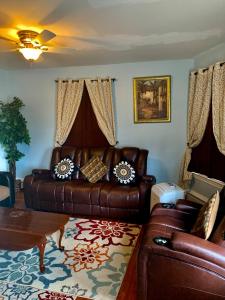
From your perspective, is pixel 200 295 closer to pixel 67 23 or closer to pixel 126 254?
pixel 126 254

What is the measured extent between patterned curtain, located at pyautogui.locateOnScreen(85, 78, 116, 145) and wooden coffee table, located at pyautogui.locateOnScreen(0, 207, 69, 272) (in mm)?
2201

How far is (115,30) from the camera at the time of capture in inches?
107

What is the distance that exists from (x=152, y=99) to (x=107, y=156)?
1358mm

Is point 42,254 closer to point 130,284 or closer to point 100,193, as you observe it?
point 130,284

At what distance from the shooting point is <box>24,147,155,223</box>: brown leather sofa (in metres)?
3.50

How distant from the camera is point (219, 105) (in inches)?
129

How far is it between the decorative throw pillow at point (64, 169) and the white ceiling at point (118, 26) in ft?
5.91

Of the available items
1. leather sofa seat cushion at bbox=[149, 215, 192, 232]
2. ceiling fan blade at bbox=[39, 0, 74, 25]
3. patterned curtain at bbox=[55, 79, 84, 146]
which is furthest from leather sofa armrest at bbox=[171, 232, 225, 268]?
patterned curtain at bbox=[55, 79, 84, 146]

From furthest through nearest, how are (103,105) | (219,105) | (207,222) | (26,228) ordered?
1. (103,105)
2. (219,105)
3. (26,228)
4. (207,222)

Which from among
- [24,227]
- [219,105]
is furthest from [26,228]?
[219,105]

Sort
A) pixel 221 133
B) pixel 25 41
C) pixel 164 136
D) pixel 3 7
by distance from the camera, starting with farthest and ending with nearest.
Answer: pixel 164 136, pixel 221 133, pixel 25 41, pixel 3 7

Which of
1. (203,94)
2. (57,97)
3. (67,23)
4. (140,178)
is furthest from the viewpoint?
(57,97)

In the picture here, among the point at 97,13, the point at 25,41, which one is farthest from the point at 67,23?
the point at 25,41

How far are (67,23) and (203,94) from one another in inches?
89.6
